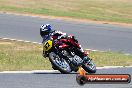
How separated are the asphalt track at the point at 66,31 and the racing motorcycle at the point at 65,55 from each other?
0.93ft

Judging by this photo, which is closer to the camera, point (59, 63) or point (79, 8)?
point (59, 63)

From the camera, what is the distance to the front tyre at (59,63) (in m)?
14.1

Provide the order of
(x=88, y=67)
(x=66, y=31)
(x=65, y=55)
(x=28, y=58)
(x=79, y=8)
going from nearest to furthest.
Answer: (x=65, y=55) < (x=88, y=67) < (x=28, y=58) < (x=66, y=31) < (x=79, y=8)

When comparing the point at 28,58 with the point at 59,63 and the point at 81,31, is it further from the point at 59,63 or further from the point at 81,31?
the point at 81,31

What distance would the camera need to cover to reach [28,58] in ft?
57.8

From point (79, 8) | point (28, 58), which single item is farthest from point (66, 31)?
point (79, 8)

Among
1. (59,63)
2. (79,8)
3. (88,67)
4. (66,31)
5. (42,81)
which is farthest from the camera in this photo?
(79,8)

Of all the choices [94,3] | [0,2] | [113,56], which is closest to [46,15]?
[0,2]

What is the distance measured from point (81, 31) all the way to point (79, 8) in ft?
40.1

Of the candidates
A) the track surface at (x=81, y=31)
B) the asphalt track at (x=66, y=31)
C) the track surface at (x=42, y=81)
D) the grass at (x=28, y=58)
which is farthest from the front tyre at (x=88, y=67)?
the track surface at (x=81, y=31)

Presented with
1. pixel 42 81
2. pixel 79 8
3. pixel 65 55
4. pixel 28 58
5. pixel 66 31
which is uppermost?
pixel 65 55

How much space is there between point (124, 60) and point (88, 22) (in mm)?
14950

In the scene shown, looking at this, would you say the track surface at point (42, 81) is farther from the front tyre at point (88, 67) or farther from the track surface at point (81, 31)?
the track surface at point (81, 31)

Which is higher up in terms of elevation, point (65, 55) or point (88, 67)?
point (65, 55)
